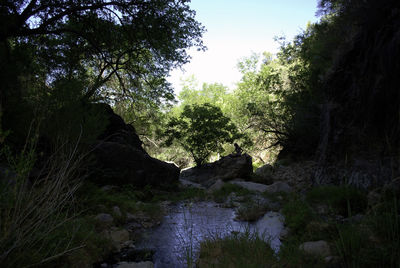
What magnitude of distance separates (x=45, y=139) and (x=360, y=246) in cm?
596

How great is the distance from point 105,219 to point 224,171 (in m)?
8.47

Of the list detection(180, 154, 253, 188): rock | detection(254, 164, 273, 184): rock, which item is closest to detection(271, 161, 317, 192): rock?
detection(254, 164, 273, 184): rock

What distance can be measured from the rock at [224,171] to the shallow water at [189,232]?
18.2ft

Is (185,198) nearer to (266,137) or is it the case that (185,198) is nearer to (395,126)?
(395,126)

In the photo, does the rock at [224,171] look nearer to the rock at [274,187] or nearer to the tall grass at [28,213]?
the rock at [274,187]

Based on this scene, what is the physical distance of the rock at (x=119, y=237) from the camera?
4055 mm

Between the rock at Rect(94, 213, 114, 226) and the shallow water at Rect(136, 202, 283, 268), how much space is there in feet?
2.23

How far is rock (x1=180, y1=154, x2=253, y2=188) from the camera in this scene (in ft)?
40.4

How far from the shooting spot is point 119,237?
429 cm

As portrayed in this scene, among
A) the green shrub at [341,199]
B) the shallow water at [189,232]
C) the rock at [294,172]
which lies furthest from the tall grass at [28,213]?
the rock at [294,172]

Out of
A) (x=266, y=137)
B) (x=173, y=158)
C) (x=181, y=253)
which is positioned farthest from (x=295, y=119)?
(x=173, y=158)

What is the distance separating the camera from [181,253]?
3.80m

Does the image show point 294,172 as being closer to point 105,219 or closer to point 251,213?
point 251,213

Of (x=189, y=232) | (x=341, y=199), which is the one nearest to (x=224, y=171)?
(x=341, y=199)
